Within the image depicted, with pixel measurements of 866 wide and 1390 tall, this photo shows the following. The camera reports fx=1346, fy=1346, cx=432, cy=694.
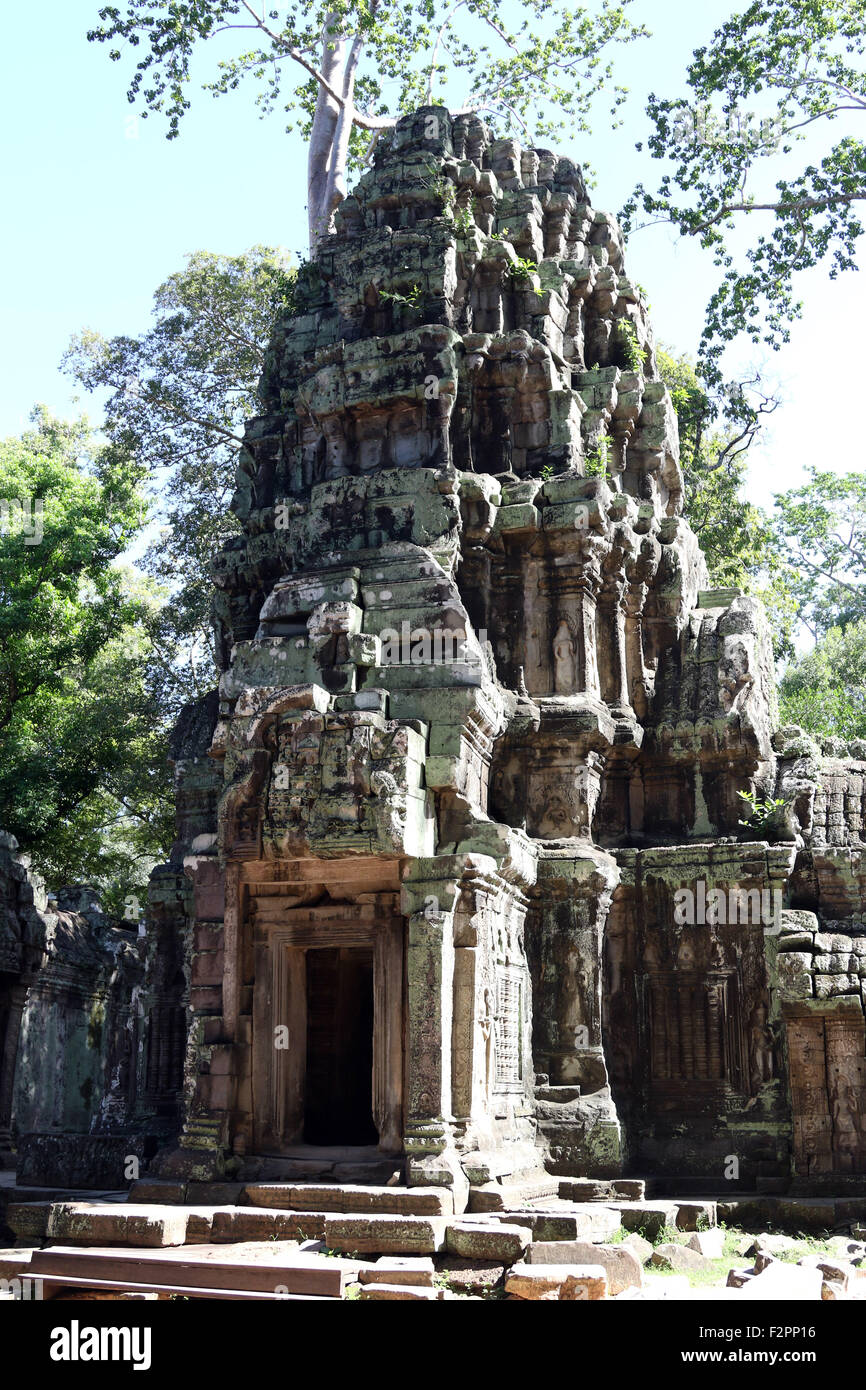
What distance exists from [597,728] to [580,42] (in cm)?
1572

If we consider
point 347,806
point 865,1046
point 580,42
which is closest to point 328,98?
point 580,42

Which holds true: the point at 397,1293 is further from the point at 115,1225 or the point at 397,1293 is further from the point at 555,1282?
the point at 115,1225

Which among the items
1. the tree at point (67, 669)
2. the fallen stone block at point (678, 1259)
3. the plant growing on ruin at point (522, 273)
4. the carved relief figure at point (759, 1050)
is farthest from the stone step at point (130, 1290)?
the tree at point (67, 669)

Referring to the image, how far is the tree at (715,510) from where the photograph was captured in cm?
2339

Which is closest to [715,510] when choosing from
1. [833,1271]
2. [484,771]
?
[484,771]

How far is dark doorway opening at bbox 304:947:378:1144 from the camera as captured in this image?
13969 millimetres

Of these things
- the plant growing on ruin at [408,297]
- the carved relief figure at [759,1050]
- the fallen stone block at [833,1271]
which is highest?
the plant growing on ruin at [408,297]

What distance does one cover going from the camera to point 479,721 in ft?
41.4

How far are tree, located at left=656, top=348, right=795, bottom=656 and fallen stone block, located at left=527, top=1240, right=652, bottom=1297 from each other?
1553cm

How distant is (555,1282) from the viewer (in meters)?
7.94

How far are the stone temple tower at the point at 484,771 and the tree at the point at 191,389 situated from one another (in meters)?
9.07

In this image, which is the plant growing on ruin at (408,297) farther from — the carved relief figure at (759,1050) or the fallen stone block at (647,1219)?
the fallen stone block at (647,1219)

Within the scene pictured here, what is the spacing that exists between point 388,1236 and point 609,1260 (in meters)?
1.59

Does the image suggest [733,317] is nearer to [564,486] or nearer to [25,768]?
[564,486]
